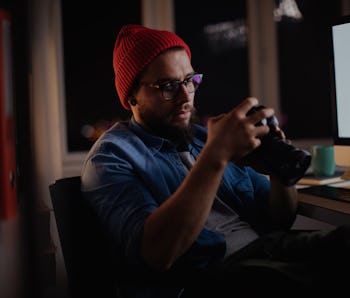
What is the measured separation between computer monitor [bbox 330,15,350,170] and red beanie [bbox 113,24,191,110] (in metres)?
0.50

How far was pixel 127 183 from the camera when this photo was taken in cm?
92

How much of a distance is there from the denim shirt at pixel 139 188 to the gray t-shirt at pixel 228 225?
0.03 meters

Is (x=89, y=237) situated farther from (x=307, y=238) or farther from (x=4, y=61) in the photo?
(x=4, y=61)

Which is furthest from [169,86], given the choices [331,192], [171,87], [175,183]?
[331,192]

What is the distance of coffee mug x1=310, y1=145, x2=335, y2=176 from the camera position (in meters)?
1.54

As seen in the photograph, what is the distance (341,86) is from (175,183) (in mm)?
640

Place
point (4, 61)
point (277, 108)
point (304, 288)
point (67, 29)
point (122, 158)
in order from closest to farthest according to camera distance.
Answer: point (4, 61) → point (304, 288) → point (122, 158) → point (67, 29) → point (277, 108)

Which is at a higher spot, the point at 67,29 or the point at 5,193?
the point at 67,29

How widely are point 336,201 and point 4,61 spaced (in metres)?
0.93

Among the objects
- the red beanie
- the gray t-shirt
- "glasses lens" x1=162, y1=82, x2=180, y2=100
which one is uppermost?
the red beanie

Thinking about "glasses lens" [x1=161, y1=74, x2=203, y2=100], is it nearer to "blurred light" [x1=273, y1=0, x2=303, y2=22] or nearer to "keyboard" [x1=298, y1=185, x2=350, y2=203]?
"keyboard" [x1=298, y1=185, x2=350, y2=203]

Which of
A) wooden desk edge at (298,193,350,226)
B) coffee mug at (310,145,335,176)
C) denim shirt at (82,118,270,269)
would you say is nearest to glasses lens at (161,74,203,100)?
denim shirt at (82,118,270,269)

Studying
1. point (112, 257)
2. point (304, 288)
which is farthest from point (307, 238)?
point (112, 257)

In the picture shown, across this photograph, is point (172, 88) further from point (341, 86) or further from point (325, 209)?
point (341, 86)
